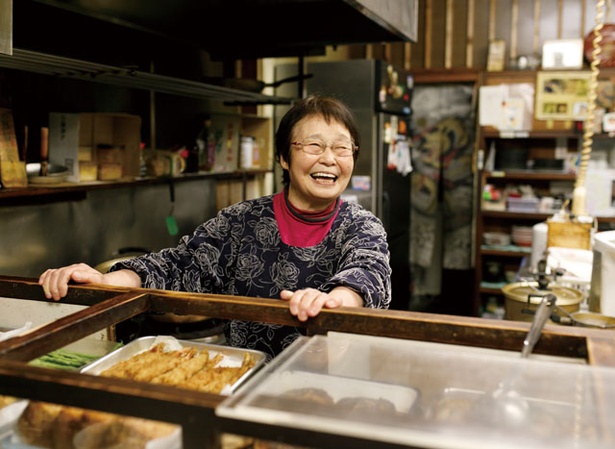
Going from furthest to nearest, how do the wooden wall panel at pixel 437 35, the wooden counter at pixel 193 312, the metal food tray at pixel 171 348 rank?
the wooden wall panel at pixel 437 35, the metal food tray at pixel 171 348, the wooden counter at pixel 193 312

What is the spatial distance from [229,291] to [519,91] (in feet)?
16.6

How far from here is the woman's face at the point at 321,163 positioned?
69.3 inches

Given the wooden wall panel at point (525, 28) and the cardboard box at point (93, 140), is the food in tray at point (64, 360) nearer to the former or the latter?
the cardboard box at point (93, 140)

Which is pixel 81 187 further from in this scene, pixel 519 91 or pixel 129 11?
pixel 519 91

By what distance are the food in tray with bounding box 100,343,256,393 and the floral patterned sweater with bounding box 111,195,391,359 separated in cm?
35

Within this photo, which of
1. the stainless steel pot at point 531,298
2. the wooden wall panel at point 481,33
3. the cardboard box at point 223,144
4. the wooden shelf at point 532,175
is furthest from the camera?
the wooden wall panel at point 481,33

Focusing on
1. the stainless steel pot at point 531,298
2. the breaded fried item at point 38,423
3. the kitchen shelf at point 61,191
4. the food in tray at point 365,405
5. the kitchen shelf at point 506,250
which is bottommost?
the kitchen shelf at point 506,250

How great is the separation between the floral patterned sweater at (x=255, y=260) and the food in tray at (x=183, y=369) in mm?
346

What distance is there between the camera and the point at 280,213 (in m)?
1.89

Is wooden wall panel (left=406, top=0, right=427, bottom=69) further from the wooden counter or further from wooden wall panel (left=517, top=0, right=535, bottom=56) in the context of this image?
the wooden counter

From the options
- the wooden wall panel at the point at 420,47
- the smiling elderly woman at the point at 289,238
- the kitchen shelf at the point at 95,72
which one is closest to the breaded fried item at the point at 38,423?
the smiling elderly woman at the point at 289,238

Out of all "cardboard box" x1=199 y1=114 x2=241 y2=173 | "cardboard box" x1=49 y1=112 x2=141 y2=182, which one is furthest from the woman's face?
"cardboard box" x1=199 y1=114 x2=241 y2=173

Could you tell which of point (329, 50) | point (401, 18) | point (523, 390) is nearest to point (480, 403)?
point (523, 390)

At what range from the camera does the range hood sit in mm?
2637
